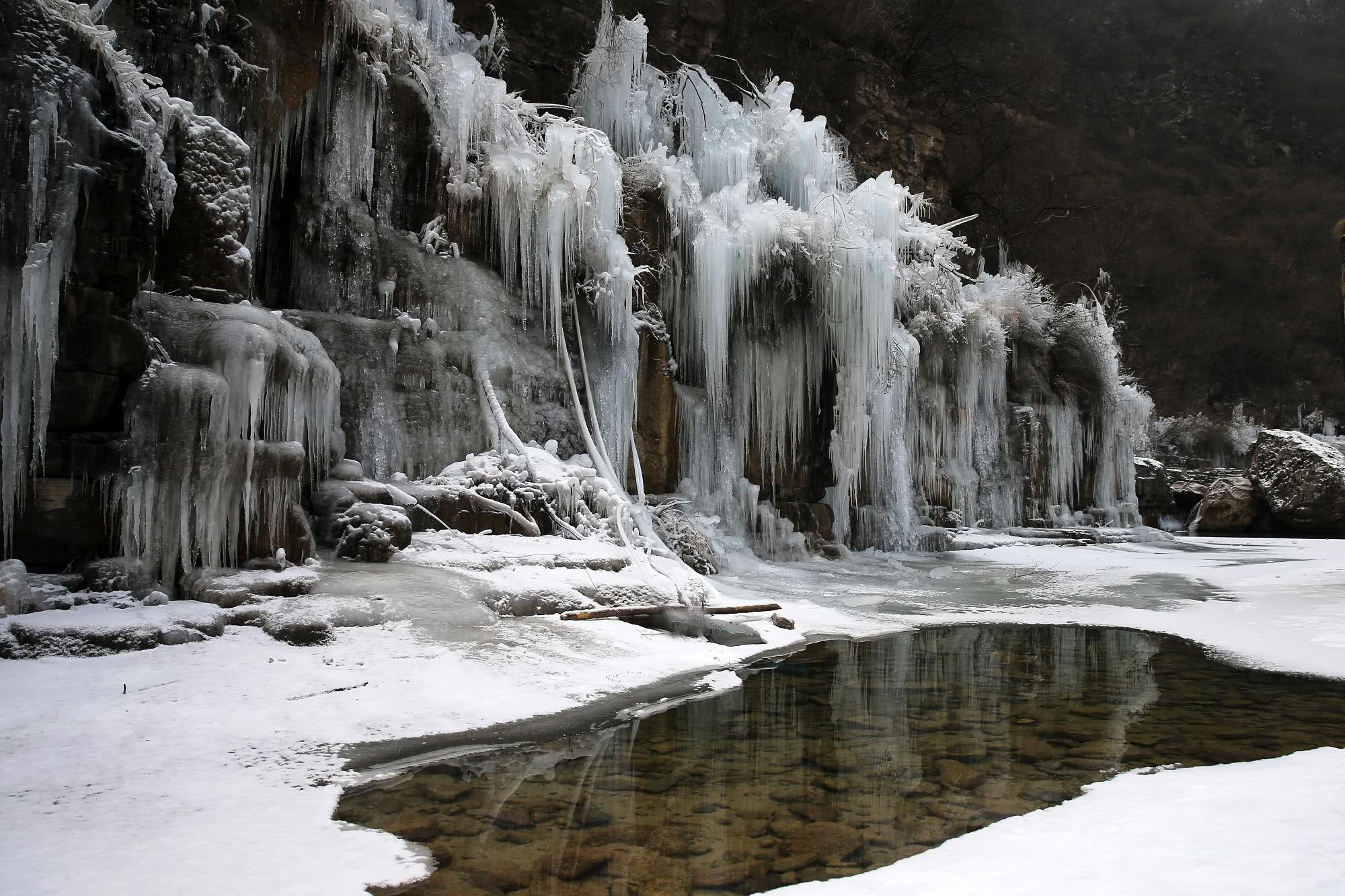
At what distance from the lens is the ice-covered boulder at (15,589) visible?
4430 mm

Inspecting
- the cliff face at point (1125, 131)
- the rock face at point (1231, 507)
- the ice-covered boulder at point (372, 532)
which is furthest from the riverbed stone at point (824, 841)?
the rock face at point (1231, 507)

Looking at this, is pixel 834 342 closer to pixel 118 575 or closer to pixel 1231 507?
pixel 118 575

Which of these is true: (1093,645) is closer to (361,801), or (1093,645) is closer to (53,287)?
(361,801)

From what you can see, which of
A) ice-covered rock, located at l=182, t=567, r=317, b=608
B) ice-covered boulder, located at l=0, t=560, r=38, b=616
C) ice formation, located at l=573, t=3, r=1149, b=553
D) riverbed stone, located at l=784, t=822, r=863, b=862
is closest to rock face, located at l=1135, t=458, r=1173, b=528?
ice formation, located at l=573, t=3, r=1149, b=553

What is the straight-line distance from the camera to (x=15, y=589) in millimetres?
4469

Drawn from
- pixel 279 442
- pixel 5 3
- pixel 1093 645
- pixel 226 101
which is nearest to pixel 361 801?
pixel 279 442

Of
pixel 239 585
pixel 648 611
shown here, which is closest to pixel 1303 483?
pixel 648 611

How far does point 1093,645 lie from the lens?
6.24 metres

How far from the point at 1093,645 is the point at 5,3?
793 centimetres

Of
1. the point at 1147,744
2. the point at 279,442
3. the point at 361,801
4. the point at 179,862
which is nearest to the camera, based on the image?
the point at 179,862

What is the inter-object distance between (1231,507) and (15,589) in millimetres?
21380

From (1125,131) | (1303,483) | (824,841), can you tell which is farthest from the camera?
(1125,131)

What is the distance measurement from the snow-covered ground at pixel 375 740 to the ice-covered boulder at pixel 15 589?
55 centimetres

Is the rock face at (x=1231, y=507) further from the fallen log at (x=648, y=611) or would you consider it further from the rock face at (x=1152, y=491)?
the fallen log at (x=648, y=611)
